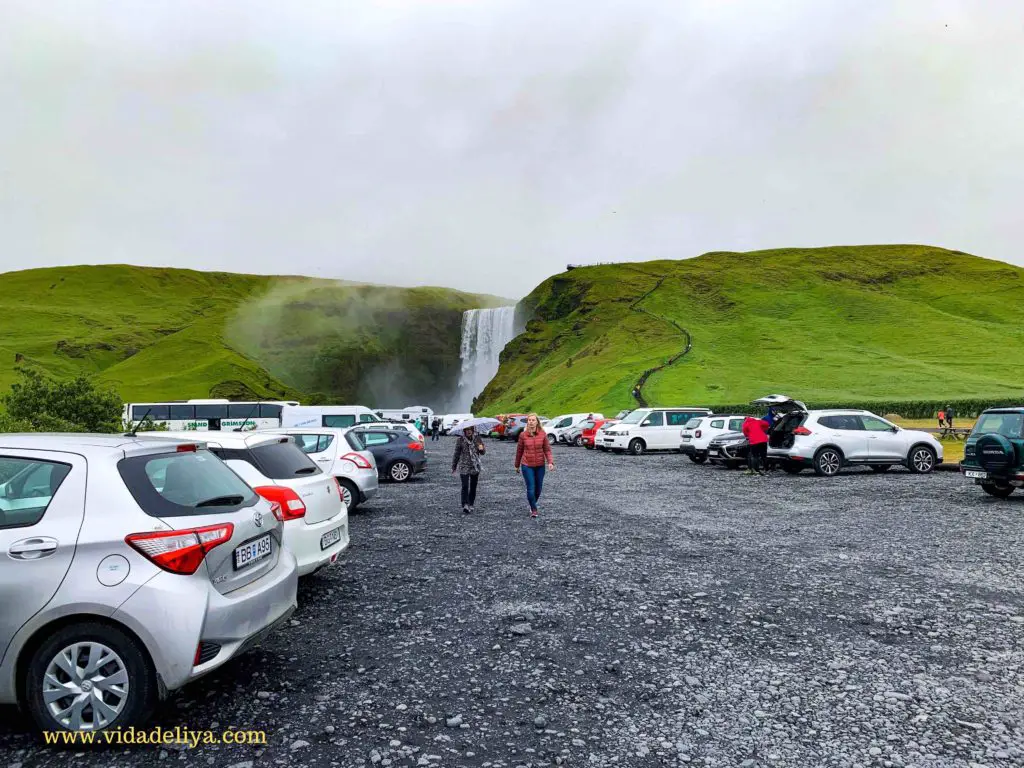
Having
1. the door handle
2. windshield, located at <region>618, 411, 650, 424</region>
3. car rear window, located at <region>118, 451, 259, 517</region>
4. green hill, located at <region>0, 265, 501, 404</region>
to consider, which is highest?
green hill, located at <region>0, 265, 501, 404</region>

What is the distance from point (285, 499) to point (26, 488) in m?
2.90

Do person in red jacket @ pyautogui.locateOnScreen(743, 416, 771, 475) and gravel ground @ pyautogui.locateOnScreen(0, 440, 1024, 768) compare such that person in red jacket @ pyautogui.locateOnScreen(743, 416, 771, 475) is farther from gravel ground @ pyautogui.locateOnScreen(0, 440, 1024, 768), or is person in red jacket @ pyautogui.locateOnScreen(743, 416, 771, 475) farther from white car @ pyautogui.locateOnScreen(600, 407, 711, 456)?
white car @ pyautogui.locateOnScreen(600, 407, 711, 456)

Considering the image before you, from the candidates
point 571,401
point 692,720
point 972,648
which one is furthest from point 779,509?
point 571,401

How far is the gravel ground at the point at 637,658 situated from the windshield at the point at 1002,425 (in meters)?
4.14

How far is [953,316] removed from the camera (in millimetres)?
98188

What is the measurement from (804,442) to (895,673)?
49.2 feet

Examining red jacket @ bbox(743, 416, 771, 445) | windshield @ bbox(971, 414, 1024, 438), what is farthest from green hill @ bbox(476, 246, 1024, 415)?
windshield @ bbox(971, 414, 1024, 438)

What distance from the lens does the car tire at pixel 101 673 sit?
12.3 feet

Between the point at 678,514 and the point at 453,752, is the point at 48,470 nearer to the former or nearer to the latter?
the point at 453,752

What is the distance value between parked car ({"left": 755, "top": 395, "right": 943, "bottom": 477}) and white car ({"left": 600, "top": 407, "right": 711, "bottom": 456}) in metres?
9.91

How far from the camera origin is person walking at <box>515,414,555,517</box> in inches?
484

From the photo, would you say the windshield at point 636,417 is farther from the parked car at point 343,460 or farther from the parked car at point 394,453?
the parked car at point 343,460

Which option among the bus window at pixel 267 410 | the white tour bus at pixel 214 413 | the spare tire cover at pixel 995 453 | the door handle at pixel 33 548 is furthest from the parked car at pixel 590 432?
the door handle at pixel 33 548

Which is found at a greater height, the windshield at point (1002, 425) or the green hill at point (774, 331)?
the green hill at point (774, 331)
